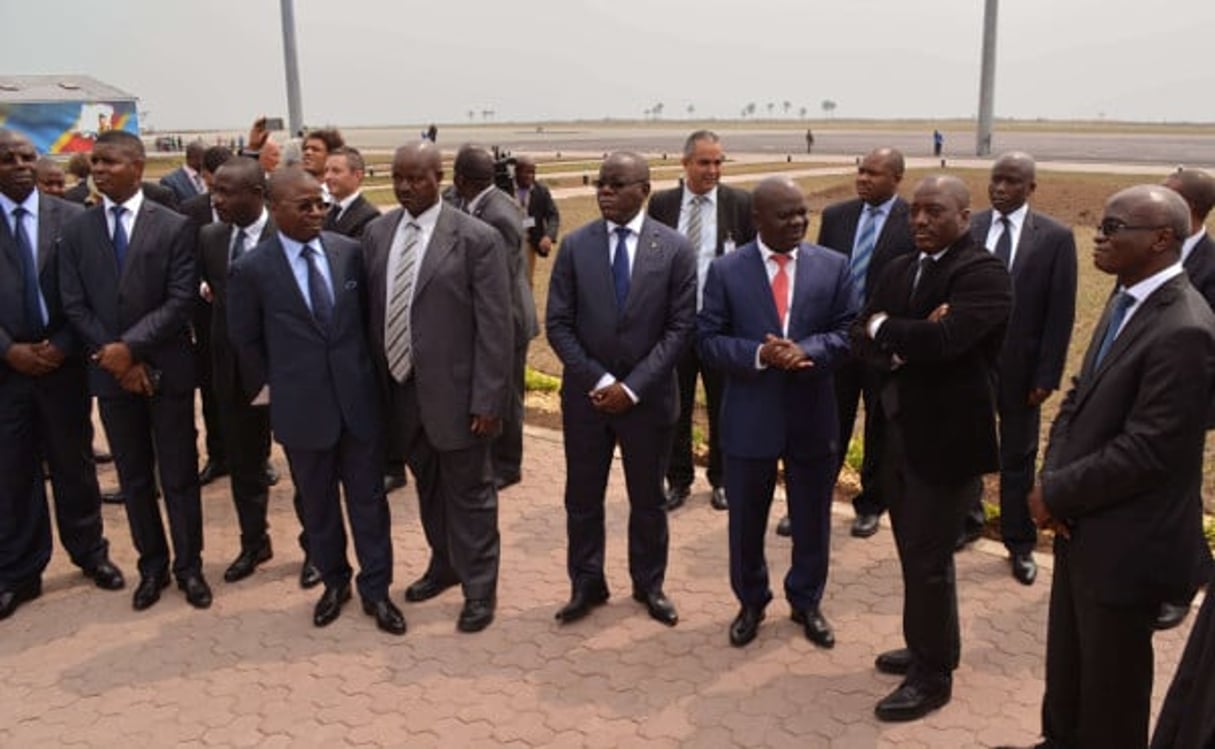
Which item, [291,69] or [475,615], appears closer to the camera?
[475,615]

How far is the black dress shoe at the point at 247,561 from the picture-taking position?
18.7 feet

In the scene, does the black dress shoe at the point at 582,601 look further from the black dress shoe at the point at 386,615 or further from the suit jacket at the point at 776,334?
the suit jacket at the point at 776,334

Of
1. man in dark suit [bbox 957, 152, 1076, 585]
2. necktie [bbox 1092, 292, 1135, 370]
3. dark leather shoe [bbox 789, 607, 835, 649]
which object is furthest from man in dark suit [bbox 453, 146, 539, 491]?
necktie [bbox 1092, 292, 1135, 370]

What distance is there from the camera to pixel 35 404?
5344 mm

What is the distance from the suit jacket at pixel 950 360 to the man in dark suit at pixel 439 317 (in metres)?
1.92

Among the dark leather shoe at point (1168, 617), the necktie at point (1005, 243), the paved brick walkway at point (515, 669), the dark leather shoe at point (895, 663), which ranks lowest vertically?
the paved brick walkway at point (515, 669)

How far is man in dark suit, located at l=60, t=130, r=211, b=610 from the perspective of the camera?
16.4ft

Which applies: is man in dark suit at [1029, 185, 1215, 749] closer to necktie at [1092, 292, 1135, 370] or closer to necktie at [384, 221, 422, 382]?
necktie at [1092, 292, 1135, 370]

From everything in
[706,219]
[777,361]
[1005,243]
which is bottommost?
[777,361]

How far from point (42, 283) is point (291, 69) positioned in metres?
12.6

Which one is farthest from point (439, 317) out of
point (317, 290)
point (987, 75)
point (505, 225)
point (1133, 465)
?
point (987, 75)

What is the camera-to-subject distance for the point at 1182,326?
3.02 metres

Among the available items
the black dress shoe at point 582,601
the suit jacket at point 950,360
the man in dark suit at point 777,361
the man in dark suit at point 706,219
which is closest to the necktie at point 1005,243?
the man in dark suit at point 777,361

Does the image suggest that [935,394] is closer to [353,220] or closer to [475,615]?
[475,615]
